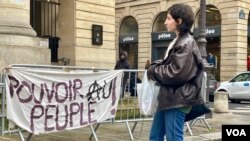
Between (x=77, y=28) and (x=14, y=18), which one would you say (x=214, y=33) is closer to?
(x=77, y=28)

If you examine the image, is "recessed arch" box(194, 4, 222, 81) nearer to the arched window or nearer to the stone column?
the arched window

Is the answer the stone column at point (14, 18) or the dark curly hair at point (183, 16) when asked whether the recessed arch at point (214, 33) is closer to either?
the stone column at point (14, 18)

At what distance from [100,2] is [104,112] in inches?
447

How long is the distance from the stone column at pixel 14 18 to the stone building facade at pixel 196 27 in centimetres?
1960

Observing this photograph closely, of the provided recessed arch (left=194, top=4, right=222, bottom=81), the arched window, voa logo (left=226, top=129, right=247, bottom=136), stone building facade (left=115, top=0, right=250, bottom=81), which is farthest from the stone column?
recessed arch (left=194, top=4, right=222, bottom=81)

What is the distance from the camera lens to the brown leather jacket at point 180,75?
4660mm

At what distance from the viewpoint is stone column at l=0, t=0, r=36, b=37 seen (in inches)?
453

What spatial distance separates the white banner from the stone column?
15.2 ft

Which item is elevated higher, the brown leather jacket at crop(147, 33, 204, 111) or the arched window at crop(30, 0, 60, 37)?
the arched window at crop(30, 0, 60, 37)

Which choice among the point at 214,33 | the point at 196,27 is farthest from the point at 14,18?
the point at 214,33

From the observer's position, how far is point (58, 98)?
6.86m

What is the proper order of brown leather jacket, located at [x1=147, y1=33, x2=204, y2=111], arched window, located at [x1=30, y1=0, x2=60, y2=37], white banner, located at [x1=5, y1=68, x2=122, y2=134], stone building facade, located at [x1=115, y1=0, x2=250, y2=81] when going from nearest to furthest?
brown leather jacket, located at [x1=147, y1=33, x2=204, y2=111] < white banner, located at [x1=5, y1=68, x2=122, y2=134] < arched window, located at [x1=30, y1=0, x2=60, y2=37] < stone building facade, located at [x1=115, y1=0, x2=250, y2=81]

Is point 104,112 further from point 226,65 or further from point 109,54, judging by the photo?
point 226,65

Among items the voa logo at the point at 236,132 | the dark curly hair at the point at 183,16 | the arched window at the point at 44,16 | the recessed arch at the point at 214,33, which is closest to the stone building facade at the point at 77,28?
the arched window at the point at 44,16
